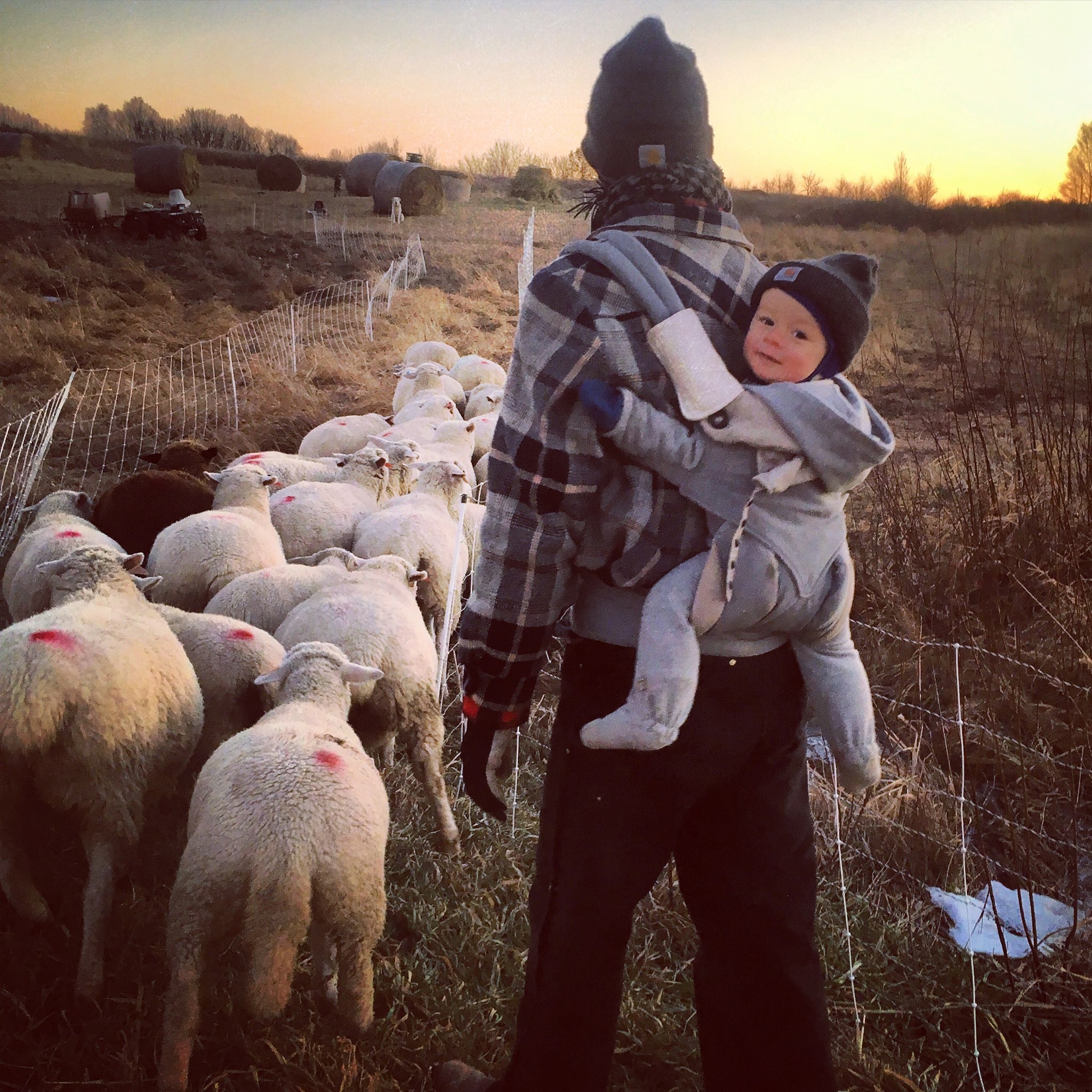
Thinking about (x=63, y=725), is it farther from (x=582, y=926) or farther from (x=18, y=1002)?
(x=582, y=926)

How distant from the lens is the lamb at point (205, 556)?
3.53 m

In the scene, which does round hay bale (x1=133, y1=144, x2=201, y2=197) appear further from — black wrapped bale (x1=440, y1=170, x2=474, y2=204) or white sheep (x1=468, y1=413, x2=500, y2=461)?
white sheep (x1=468, y1=413, x2=500, y2=461)

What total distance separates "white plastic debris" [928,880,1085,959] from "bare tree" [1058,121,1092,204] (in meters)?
3.44

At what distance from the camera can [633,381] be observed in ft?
4.14

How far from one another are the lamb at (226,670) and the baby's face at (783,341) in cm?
215

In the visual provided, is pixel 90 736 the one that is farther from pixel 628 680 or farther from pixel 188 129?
pixel 188 129

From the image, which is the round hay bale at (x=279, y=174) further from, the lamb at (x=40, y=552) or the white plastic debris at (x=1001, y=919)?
the white plastic debris at (x=1001, y=919)

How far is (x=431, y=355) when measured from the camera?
7.83 meters

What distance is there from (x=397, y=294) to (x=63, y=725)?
6590 mm

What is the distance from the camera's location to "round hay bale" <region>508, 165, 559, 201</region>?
14.5 ft

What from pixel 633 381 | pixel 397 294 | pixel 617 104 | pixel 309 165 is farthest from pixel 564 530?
pixel 397 294

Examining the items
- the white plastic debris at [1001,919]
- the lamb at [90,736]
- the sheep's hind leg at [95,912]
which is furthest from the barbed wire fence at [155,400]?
the white plastic debris at [1001,919]

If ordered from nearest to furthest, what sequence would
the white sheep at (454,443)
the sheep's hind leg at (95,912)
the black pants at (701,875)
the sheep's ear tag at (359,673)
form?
1. the black pants at (701,875)
2. the sheep's hind leg at (95,912)
3. the sheep's ear tag at (359,673)
4. the white sheep at (454,443)

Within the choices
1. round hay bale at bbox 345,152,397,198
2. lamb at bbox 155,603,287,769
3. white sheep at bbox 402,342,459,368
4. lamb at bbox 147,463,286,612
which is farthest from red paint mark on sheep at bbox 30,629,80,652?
white sheep at bbox 402,342,459,368
